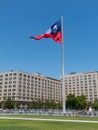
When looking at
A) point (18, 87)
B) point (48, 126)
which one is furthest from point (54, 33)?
point (18, 87)

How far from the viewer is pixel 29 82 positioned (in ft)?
638

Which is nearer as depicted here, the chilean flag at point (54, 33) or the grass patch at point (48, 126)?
the grass patch at point (48, 126)

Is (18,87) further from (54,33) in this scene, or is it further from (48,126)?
(48,126)

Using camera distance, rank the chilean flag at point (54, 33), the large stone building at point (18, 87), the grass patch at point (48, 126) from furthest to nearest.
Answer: the large stone building at point (18, 87) < the chilean flag at point (54, 33) < the grass patch at point (48, 126)

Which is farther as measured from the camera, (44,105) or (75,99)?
(44,105)

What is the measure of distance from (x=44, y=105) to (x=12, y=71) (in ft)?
140

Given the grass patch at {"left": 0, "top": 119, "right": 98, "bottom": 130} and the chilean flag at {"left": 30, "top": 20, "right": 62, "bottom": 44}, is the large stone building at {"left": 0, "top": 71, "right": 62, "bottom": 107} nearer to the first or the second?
the chilean flag at {"left": 30, "top": 20, "right": 62, "bottom": 44}

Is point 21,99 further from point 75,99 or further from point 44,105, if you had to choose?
point 75,99

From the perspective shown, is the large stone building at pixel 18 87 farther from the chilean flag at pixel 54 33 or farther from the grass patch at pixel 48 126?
the grass patch at pixel 48 126

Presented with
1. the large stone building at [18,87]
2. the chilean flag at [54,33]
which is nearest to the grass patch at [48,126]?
the chilean flag at [54,33]

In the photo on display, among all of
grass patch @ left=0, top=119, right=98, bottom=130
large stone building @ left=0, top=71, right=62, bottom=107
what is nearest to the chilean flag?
grass patch @ left=0, top=119, right=98, bottom=130

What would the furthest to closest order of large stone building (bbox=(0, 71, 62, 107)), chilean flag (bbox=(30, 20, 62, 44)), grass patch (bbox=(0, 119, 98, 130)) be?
A: large stone building (bbox=(0, 71, 62, 107))
chilean flag (bbox=(30, 20, 62, 44))
grass patch (bbox=(0, 119, 98, 130))

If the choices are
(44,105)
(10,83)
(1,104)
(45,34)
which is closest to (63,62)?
(45,34)

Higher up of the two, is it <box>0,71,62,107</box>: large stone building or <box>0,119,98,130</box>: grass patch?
<box>0,71,62,107</box>: large stone building
